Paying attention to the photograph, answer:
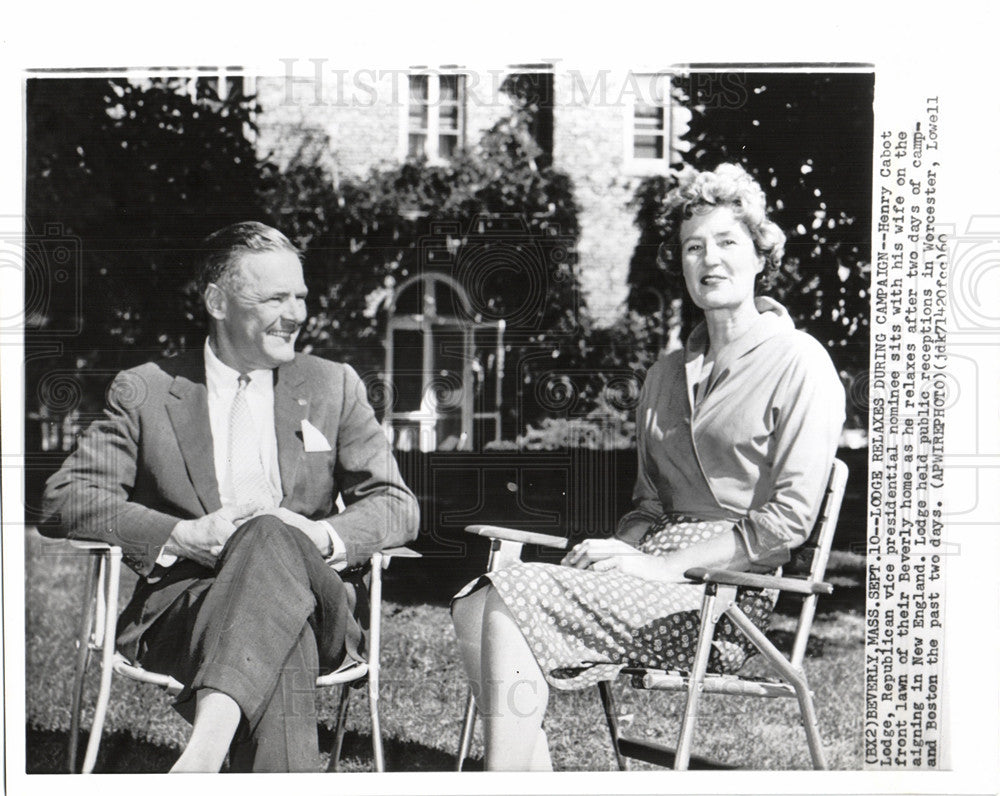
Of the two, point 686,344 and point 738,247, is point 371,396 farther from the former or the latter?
point 738,247

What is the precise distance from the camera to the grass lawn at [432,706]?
3945 mm

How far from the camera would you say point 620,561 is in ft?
12.6

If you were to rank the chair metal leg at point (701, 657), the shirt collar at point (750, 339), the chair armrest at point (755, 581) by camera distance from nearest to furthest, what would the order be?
the chair armrest at point (755, 581) < the chair metal leg at point (701, 657) < the shirt collar at point (750, 339)

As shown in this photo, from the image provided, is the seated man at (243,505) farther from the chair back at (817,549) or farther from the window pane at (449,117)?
the chair back at (817,549)

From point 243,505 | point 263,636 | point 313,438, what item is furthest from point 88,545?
point 313,438

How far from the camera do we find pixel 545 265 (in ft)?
13.0

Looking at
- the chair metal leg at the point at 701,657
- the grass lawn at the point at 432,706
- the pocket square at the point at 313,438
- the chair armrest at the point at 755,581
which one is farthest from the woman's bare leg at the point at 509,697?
the pocket square at the point at 313,438

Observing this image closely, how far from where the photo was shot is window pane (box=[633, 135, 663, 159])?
393cm

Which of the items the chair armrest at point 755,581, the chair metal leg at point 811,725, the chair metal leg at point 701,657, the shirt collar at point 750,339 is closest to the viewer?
the chair armrest at point 755,581

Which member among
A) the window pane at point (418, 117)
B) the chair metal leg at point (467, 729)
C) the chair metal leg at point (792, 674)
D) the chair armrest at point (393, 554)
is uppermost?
the window pane at point (418, 117)

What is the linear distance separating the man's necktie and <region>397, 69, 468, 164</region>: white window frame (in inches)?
39.4

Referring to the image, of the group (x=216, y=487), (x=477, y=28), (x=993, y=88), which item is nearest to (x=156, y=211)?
(x=216, y=487)

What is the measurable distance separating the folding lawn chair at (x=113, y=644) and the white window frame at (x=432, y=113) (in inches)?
54.3

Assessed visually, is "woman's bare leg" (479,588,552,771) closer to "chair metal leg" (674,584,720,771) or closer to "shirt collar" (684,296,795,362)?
"chair metal leg" (674,584,720,771)
